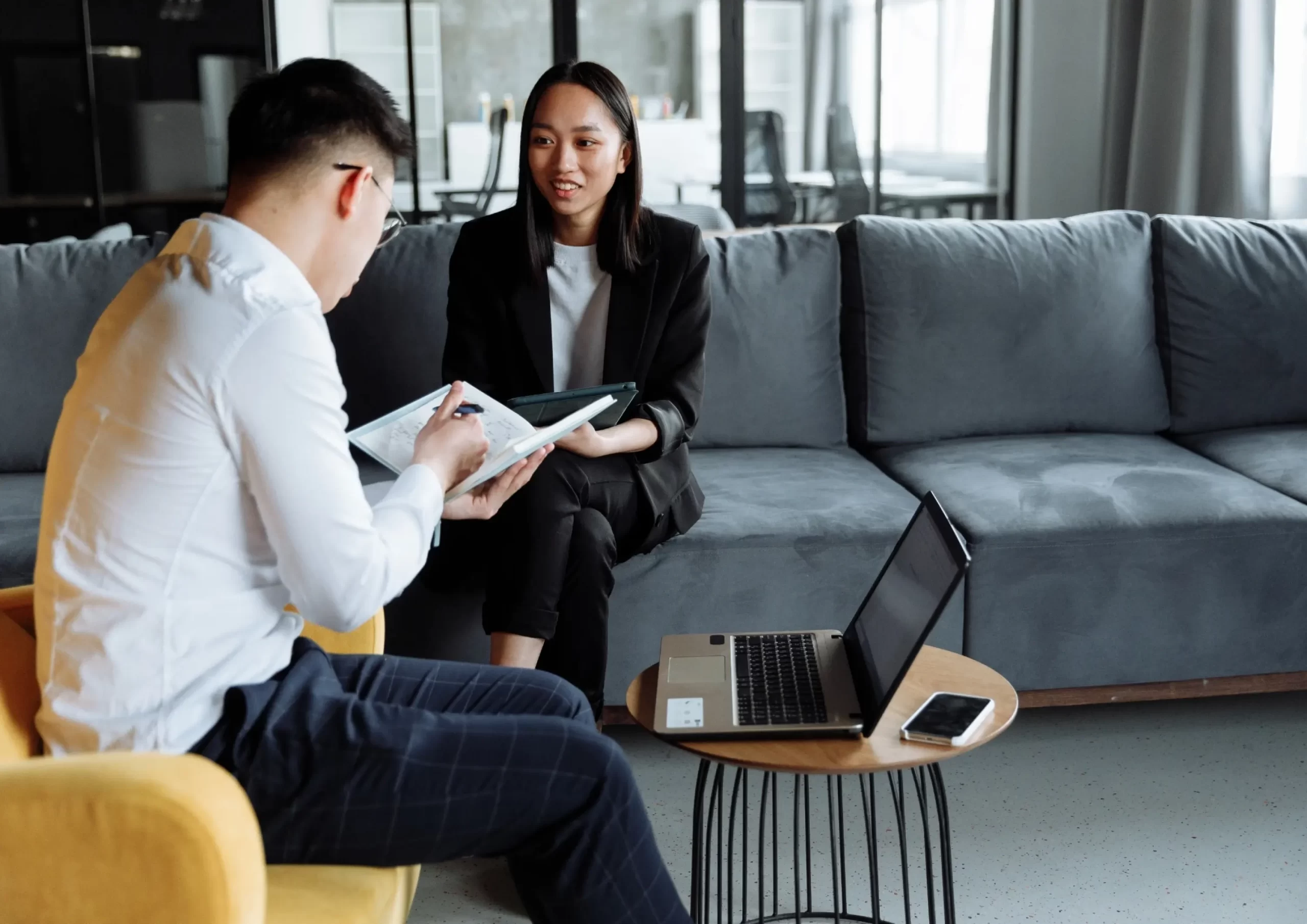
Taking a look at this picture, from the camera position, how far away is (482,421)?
1.61 m

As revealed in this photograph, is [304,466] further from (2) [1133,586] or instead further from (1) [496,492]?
(2) [1133,586]

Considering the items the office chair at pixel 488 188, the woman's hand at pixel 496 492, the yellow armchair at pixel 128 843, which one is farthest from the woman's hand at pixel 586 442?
the office chair at pixel 488 188

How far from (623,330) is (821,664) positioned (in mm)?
856

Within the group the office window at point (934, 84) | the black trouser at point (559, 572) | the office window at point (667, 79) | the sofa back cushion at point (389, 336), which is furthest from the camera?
the office window at point (934, 84)

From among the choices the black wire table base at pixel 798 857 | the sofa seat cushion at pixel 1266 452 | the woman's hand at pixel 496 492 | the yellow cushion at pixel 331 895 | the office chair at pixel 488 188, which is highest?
the office chair at pixel 488 188

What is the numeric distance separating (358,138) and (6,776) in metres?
0.61

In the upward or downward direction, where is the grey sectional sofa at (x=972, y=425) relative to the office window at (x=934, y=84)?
downward

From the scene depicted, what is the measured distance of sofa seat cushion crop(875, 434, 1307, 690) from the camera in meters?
2.17

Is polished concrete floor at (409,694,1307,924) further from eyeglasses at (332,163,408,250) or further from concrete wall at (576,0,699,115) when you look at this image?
concrete wall at (576,0,699,115)

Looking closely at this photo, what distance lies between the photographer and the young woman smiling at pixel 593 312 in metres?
2.02

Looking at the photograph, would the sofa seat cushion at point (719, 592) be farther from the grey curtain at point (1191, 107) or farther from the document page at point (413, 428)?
the grey curtain at point (1191, 107)

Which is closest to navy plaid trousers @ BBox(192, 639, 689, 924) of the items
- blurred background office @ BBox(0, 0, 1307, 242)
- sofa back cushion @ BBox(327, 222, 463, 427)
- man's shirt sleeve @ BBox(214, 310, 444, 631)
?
man's shirt sleeve @ BBox(214, 310, 444, 631)

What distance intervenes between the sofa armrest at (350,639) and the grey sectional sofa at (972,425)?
0.52m

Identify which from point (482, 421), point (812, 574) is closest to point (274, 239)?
point (482, 421)
